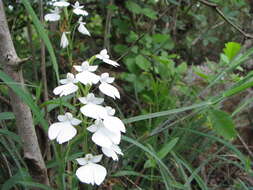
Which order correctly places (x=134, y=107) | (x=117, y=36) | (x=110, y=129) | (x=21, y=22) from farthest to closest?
1. (x=117, y=36)
2. (x=134, y=107)
3. (x=21, y=22)
4. (x=110, y=129)

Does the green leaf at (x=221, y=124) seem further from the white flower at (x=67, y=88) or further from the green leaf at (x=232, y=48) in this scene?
the white flower at (x=67, y=88)

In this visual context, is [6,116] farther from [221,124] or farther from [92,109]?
[221,124]

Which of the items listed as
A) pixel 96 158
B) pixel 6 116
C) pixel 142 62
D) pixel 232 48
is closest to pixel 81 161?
pixel 96 158

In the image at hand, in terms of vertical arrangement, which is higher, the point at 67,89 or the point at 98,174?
the point at 67,89

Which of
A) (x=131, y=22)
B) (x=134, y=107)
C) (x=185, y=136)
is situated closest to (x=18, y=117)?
(x=185, y=136)

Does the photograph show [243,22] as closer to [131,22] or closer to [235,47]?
[131,22]

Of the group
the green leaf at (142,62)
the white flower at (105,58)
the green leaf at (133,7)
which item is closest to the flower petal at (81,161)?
the white flower at (105,58)

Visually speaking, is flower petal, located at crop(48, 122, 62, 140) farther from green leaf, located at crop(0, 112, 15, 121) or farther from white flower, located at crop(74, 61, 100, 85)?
green leaf, located at crop(0, 112, 15, 121)

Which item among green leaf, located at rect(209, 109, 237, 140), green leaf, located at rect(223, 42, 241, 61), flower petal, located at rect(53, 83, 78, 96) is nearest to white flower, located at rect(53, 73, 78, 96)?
flower petal, located at rect(53, 83, 78, 96)
